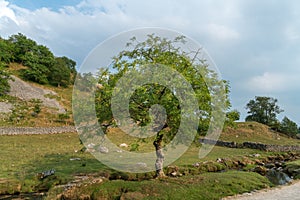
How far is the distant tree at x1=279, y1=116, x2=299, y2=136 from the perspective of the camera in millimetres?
68438

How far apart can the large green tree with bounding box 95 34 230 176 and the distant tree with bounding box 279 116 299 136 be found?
208ft

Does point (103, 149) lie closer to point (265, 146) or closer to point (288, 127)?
point (265, 146)

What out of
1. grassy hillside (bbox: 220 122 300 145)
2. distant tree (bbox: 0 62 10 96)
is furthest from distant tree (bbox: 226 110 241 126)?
distant tree (bbox: 0 62 10 96)

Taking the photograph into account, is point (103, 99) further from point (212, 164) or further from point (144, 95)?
point (212, 164)

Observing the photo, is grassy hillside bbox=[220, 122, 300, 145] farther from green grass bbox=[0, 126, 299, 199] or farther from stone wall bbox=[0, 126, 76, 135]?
green grass bbox=[0, 126, 299, 199]

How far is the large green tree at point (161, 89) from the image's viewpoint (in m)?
13.3

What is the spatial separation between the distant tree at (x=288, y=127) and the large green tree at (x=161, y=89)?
6327 centimetres

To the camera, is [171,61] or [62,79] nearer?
[171,61]

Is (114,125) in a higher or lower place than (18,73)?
lower

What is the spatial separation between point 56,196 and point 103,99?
230 inches

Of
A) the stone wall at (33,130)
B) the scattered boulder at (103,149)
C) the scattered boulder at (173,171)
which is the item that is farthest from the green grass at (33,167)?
the stone wall at (33,130)

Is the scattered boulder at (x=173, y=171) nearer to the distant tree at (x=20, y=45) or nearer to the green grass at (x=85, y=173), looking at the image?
the green grass at (x=85, y=173)

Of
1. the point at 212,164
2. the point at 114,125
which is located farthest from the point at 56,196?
the point at 212,164

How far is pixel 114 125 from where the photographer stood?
14.4 metres
